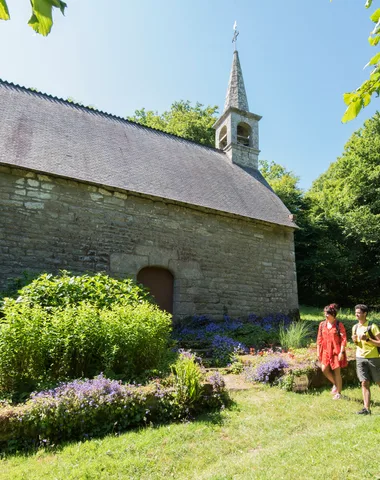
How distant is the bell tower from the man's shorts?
417 inches

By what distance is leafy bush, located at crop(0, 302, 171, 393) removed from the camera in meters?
3.88

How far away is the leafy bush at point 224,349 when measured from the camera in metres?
6.04

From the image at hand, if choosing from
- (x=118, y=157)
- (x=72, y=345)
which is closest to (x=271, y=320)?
(x=118, y=157)

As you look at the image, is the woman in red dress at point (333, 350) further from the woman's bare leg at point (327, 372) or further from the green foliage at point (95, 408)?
the green foliage at point (95, 408)

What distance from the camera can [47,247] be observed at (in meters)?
7.46

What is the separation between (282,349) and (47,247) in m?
5.48

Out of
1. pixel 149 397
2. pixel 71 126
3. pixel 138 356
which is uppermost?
pixel 71 126

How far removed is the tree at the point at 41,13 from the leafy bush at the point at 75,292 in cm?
399

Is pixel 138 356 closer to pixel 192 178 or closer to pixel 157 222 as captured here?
pixel 157 222

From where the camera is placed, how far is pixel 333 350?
4.94 m

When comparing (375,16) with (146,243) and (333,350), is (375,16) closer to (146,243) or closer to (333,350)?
(333,350)

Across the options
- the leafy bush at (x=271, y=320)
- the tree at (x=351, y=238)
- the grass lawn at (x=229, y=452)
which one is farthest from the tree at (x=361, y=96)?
the tree at (x=351, y=238)

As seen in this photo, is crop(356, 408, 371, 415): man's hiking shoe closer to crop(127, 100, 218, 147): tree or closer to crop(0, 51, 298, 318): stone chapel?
crop(0, 51, 298, 318): stone chapel

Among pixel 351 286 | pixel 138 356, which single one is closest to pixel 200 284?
pixel 138 356
